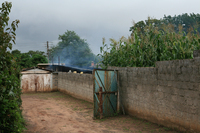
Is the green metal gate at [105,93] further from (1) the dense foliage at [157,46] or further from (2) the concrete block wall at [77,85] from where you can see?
(2) the concrete block wall at [77,85]

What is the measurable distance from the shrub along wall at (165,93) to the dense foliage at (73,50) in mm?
27719

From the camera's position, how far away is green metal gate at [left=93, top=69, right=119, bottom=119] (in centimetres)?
866

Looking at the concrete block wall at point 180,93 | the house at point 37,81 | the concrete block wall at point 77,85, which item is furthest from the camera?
the house at point 37,81

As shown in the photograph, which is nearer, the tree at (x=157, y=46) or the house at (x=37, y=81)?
the tree at (x=157, y=46)

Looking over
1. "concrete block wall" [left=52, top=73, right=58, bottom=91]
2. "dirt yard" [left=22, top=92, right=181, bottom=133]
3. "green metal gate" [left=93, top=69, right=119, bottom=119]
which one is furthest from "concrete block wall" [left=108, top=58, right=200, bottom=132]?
"concrete block wall" [left=52, top=73, right=58, bottom=91]

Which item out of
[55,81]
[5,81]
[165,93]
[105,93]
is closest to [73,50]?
[55,81]

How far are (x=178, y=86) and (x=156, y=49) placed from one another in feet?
7.96

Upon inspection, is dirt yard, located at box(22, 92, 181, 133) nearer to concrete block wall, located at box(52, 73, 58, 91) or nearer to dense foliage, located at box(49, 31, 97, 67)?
concrete block wall, located at box(52, 73, 58, 91)

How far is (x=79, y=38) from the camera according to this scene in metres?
41.2

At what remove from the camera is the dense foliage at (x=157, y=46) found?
7.11m

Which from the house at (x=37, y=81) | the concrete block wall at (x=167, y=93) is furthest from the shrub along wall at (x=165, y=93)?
the house at (x=37, y=81)

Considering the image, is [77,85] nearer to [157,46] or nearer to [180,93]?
[157,46]

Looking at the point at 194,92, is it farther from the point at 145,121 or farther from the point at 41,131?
the point at 41,131

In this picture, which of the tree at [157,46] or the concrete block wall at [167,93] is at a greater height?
the tree at [157,46]
